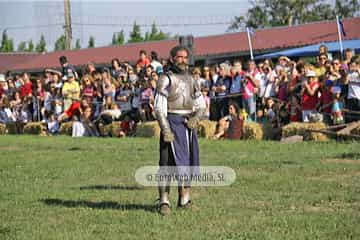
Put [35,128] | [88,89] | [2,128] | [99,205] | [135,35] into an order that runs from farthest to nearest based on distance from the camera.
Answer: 1. [135,35]
2. [2,128]
3. [35,128]
4. [88,89]
5. [99,205]

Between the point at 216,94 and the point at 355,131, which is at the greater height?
the point at 216,94

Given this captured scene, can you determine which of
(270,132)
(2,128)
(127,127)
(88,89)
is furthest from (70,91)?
A: (270,132)

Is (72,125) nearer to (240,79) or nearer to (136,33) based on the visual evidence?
(240,79)

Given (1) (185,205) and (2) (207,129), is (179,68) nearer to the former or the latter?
(1) (185,205)

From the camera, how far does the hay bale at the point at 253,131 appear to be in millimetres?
19891

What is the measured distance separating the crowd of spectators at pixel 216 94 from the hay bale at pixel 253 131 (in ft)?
1.88

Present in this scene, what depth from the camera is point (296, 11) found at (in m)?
87.0

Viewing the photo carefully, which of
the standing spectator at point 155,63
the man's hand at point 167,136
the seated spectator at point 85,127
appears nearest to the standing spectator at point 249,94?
the standing spectator at point 155,63

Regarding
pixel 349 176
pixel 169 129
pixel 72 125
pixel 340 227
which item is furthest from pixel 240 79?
pixel 340 227

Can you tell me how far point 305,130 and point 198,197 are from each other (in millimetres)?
7992

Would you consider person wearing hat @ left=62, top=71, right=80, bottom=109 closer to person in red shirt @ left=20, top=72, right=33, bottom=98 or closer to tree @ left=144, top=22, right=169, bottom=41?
person in red shirt @ left=20, top=72, right=33, bottom=98

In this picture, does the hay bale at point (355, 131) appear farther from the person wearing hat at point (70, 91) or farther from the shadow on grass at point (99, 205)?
the person wearing hat at point (70, 91)

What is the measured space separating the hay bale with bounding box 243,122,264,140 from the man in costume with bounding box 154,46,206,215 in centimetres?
965

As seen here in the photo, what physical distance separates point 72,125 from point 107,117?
1676mm
